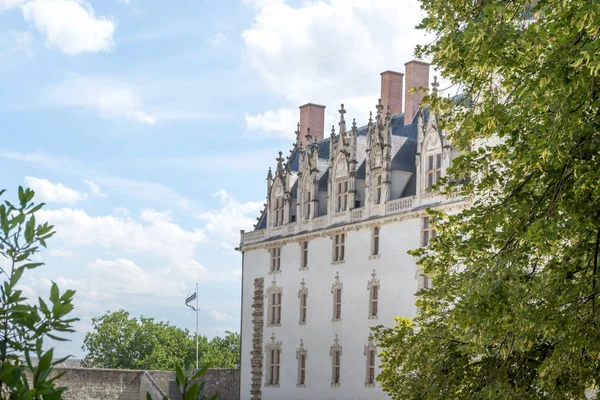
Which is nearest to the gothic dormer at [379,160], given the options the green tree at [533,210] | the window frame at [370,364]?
the window frame at [370,364]

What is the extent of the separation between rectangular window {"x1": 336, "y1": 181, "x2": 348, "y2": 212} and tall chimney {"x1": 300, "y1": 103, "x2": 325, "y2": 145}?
667 cm

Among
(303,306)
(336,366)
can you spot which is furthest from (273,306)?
(336,366)

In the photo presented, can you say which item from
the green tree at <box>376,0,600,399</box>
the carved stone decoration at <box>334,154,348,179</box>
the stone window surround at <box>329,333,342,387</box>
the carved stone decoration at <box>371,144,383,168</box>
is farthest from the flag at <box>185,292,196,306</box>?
the green tree at <box>376,0,600,399</box>

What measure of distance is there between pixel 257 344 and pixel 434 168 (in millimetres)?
12236

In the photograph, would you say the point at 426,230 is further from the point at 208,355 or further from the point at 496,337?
the point at 208,355

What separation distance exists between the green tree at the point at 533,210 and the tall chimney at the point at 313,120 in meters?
31.6

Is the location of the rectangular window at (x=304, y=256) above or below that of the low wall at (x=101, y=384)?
above

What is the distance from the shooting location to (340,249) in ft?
122

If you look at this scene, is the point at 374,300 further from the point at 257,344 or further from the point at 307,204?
the point at 257,344

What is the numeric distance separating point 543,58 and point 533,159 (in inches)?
45.1

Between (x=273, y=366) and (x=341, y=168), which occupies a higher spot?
(x=341, y=168)

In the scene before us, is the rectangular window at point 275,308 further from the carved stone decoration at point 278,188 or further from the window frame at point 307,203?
the carved stone decoration at point 278,188

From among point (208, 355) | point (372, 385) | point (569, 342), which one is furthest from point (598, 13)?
point (208, 355)

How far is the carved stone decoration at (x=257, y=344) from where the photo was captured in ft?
135
